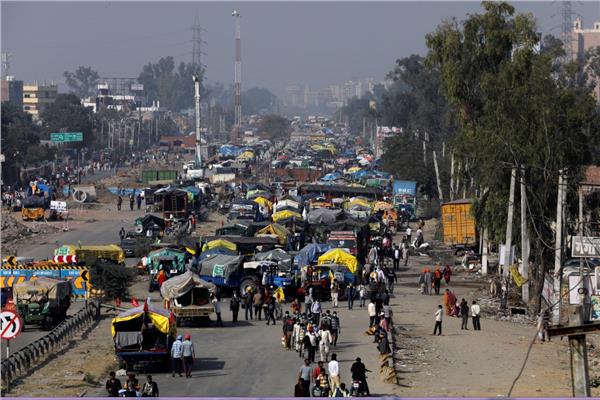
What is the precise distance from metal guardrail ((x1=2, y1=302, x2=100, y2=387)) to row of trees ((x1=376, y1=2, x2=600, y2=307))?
37.4 feet

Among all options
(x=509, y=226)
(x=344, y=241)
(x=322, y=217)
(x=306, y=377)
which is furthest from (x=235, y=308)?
(x=322, y=217)

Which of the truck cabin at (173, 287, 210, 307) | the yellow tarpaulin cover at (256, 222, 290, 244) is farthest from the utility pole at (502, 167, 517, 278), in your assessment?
the truck cabin at (173, 287, 210, 307)

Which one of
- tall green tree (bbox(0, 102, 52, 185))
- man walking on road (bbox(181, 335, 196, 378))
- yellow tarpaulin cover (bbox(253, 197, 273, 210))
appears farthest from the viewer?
tall green tree (bbox(0, 102, 52, 185))

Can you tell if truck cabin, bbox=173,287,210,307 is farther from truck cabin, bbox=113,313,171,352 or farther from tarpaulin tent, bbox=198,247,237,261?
tarpaulin tent, bbox=198,247,237,261

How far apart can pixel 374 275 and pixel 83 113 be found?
120 meters

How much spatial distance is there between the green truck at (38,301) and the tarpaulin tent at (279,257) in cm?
820

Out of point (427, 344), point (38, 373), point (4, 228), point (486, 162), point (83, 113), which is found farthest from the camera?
point (83, 113)

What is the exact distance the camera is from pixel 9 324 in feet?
74.4

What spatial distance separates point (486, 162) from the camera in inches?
1615

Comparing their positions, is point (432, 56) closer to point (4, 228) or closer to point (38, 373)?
point (4, 228)

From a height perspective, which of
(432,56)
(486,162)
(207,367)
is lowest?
(207,367)

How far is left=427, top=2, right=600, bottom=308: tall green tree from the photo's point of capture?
3806cm

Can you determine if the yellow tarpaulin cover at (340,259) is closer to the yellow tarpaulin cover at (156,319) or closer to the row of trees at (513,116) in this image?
the row of trees at (513,116)

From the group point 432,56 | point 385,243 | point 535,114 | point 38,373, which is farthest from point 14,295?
point 432,56
